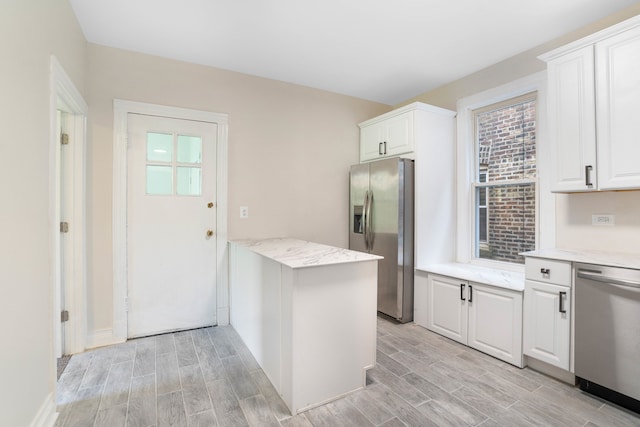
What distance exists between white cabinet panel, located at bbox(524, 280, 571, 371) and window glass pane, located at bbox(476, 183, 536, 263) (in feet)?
2.59

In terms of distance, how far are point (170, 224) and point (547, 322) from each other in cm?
327

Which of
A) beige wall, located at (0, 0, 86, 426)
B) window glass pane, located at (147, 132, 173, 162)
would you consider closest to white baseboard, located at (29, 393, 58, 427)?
beige wall, located at (0, 0, 86, 426)

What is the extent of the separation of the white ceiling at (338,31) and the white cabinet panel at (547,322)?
6.74ft

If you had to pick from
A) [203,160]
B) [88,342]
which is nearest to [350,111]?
[203,160]

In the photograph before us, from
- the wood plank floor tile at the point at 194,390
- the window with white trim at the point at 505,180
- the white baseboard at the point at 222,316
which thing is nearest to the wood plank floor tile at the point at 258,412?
the wood plank floor tile at the point at 194,390

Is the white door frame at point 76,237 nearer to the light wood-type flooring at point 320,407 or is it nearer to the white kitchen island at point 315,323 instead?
the light wood-type flooring at point 320,407

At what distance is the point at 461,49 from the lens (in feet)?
9.05

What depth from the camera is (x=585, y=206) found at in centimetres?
240

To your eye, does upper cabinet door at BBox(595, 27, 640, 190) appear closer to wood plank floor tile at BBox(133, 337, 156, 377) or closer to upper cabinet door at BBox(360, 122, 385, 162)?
upper cabinet door at BBox(360, 122, 385, 162)

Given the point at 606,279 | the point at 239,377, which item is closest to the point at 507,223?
the point at 606,279

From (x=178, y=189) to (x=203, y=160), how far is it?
15.1 inches

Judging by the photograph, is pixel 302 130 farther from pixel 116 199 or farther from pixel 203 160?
pixel 116 199

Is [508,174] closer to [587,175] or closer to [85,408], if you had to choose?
[587,175]

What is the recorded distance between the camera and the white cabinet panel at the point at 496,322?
2318 mm
